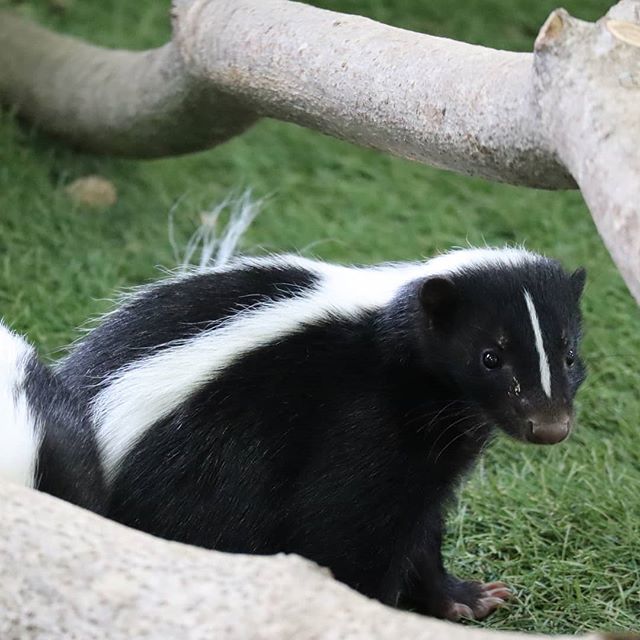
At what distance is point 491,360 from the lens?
376 centimetres

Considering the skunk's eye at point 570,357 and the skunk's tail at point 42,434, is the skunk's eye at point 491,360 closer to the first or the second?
the skunk's eye at point 570,357

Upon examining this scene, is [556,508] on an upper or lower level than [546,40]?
lower

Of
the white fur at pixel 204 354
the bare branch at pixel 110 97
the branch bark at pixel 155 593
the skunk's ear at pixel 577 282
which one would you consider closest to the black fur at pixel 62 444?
the white fur at pixel 204 354

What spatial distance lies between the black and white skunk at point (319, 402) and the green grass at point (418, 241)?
73 cm

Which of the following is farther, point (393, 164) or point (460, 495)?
point (393, 164)

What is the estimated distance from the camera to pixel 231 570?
2.34 meters

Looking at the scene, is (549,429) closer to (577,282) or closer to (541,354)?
(541,354)

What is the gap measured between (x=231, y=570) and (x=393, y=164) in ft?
17.7

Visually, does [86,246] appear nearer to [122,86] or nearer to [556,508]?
[122,86]

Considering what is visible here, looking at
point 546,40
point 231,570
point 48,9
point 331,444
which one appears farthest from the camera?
point 48,9

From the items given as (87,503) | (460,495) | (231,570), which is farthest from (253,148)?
(231,570)

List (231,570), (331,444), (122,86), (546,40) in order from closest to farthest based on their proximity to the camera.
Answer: (231,570)
(546,40)
(331,444)
(122,86)

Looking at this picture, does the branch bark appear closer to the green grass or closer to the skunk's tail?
the skunk's tail

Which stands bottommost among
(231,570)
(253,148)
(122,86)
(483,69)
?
(253,148)
